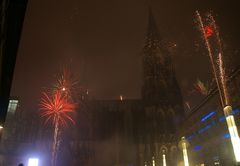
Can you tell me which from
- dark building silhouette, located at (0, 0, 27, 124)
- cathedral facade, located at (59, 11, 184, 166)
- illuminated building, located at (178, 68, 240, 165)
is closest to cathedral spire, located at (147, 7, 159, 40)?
cathedral facade, located at (59, 11, 184, 166)

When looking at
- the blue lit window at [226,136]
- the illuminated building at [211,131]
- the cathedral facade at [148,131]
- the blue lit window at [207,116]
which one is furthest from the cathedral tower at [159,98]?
the blue lit window at [226,136]

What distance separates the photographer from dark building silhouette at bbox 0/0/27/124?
353 inches

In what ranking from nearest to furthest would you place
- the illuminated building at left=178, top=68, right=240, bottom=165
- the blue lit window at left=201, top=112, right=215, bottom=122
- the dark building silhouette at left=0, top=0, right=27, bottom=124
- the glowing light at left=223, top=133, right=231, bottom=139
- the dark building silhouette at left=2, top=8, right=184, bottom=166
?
the dark building silhouette at left=0, top=0, right=27, bottom=124, the illuminated building at left=178, top=68, right=240, bottom=165, the glowing light at left=223, top=133, right=231, bottom=139, the blue lit window at left=201, top=112, right=215, bottom=122, the dark building silhouette at left=2, top=8, right=184, bottom=166

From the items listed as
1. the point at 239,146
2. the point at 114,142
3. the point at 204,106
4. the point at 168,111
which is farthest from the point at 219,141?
the point at 114,142

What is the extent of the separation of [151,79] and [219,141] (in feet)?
111

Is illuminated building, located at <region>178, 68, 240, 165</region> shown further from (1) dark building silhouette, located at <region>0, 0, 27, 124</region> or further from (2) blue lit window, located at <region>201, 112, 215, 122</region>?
(1) dark building silhouette, located at <region>0, 0, 27, 124</region>

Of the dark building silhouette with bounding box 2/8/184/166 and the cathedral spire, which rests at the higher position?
the cathedral spire

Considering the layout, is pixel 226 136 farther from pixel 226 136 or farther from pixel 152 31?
pixel 152 31

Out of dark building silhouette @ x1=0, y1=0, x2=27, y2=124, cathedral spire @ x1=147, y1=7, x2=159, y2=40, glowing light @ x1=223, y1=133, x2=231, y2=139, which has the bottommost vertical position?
dark building silhouette @ x1=0, y1=0, x2=27, y2=124

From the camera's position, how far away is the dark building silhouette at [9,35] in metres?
8.96

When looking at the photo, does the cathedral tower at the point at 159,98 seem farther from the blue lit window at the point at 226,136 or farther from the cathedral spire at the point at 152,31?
the blue lit window at the point at 226,136

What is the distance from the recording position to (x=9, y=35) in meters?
10.0

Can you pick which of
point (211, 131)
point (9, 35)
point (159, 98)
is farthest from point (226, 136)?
point (159, 98)

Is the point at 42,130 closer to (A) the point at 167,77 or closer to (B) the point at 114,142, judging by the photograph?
(B) the point at 114,142
